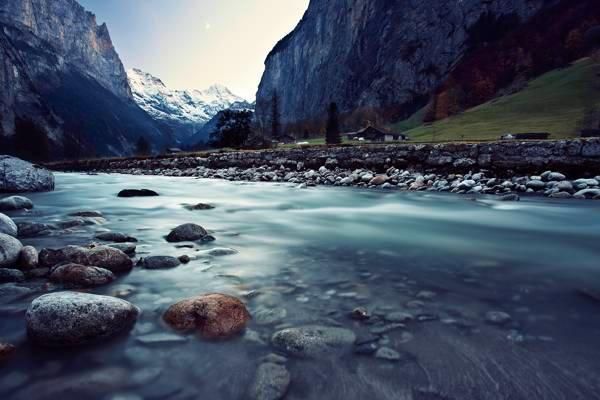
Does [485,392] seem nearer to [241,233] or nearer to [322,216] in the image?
[241,233]

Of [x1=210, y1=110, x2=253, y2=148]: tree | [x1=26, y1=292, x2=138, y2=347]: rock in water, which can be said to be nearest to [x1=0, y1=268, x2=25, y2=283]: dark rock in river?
[x1=26, y1=292, x2=138, y2=347]: rock in water

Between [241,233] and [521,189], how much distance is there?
13.7 m

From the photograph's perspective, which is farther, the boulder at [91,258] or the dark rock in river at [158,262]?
the dark rock in river at [158,262]

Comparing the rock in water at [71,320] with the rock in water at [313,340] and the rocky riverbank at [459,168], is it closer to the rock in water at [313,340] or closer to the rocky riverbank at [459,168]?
the rock in water at [313,340]

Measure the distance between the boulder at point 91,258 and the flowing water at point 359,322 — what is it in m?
0.36

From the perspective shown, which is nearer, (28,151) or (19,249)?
(19,249)

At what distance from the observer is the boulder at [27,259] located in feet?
15.0

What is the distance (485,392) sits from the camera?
2.42 metres

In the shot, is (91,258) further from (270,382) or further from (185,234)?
(270,382)

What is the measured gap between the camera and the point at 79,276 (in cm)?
412

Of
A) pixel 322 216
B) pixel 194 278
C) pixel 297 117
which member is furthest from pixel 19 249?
pixel 297 117

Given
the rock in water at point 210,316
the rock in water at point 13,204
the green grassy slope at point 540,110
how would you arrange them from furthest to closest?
the green grassy slope at point 540,110, the rock in water at point 13,204, the rock in water at point 210,316

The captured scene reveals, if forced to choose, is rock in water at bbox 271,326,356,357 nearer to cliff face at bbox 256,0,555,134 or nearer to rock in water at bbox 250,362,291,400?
rock in water at bbox 250,362,291,400

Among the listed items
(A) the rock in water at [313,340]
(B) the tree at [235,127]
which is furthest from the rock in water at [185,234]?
(B) the tree at [235,127]
